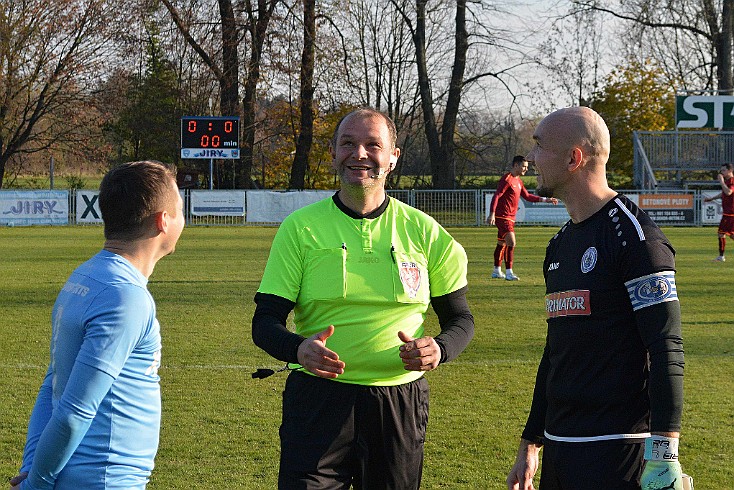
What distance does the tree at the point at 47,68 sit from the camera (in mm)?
46094

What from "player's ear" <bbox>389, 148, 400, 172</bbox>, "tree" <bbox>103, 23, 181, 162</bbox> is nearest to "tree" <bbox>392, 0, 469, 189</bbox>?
"tree" <bbox>103, 23, 181, 162</bbox>

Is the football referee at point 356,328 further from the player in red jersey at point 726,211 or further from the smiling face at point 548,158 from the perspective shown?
the player in red jersey at point 726,211

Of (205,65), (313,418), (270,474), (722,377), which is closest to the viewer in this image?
(313,418)

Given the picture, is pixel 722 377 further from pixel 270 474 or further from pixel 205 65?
pixel 205 65

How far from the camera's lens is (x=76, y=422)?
282 centimetres

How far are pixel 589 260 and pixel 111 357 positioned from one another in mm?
1552

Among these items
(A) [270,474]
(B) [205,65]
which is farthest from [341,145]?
(B) [205,65]

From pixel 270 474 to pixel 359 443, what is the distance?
2.48 meters

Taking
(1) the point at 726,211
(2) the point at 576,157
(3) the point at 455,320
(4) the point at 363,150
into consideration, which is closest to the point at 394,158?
(4) the point at 363,150

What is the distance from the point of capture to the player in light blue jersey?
283 cm

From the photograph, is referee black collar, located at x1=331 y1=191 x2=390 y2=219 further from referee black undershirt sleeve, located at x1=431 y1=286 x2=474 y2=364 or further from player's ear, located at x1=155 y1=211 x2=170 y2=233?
player's ear, located at x1=155 y1=211 x2=170 y2=233

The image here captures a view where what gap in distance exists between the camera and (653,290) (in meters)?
3.09

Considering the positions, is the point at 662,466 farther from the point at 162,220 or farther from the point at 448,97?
the point at 448,97

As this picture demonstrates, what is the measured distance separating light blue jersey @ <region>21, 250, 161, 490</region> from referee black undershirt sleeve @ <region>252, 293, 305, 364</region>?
58 cm
